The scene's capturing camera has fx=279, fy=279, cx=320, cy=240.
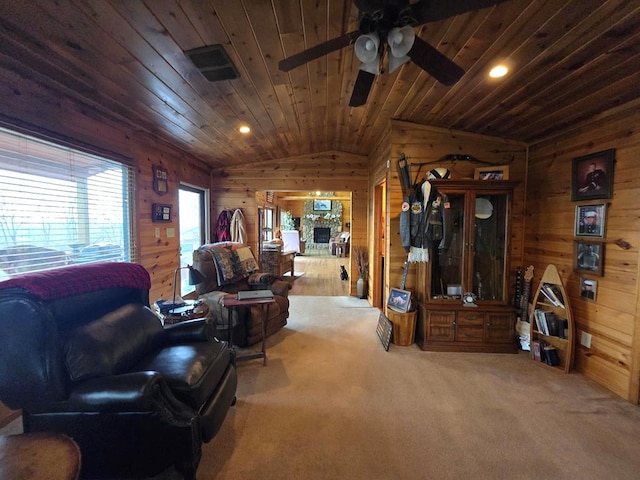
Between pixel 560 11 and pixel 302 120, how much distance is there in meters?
2.42

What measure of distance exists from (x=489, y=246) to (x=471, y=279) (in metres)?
0.48

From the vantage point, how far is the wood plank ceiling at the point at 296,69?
58.3 inches

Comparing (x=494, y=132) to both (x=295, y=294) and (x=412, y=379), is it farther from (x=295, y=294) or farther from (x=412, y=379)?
(x=295, y=294)

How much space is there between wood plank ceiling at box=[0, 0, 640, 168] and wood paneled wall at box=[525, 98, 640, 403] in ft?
0.69

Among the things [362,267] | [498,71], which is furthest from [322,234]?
[498,71]

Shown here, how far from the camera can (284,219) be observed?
12195 millimetres

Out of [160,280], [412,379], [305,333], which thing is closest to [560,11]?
[412,379]

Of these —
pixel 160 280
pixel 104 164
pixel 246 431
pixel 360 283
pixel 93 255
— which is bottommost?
pixel 246 431

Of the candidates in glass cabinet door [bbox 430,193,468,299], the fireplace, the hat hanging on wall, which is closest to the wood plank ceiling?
the hat hanging on wall

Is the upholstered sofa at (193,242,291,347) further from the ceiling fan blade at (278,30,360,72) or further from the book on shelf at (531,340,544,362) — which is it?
the book on shelf at (531,340,544,362)

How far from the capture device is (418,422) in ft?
6.38

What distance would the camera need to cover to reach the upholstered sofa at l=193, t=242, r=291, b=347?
299 centimetres

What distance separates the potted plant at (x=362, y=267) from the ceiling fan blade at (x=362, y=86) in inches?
134

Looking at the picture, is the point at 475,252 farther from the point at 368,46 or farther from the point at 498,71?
the point at 368,46
